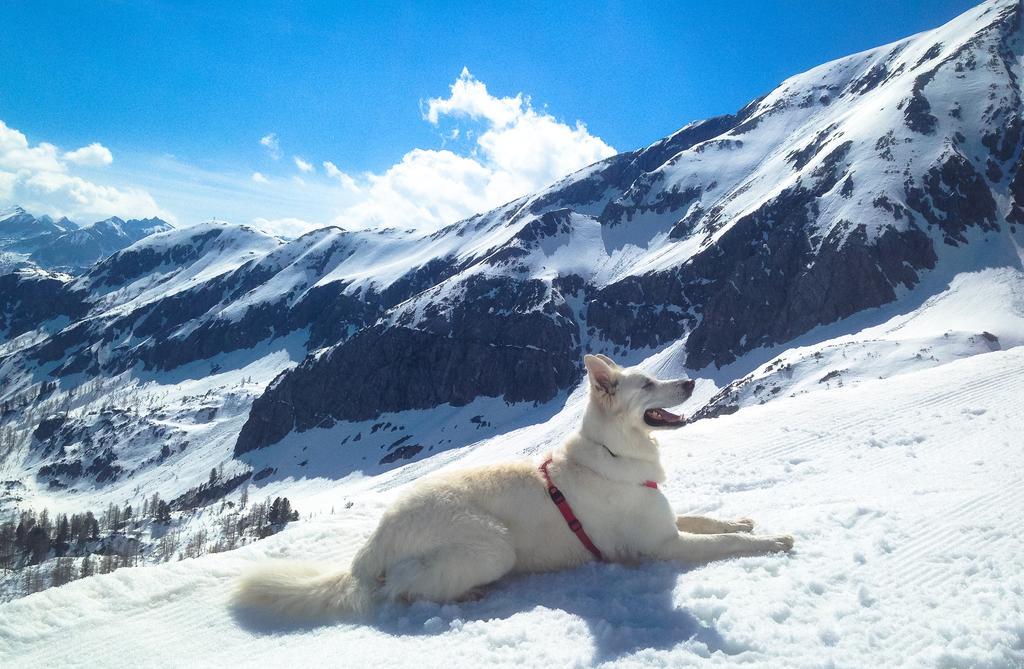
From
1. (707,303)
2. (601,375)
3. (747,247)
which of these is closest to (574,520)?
(601,375)

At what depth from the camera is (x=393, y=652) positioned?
472 cm

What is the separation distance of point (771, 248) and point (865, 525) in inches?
4834

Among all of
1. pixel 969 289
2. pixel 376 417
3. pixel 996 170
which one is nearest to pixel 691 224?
pixel 996 170

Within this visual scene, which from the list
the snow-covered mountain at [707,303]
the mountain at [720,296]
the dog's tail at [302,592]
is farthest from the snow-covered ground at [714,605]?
the mountain at [720,296]

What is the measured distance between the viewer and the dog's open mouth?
6.05 meters

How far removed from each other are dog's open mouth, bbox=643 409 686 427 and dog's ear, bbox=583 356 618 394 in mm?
474

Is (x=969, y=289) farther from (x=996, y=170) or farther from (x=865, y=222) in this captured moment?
(x=996, y=170)

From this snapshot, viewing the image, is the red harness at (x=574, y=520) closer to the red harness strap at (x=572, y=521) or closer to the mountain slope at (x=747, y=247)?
the red harness strap at (x=572, y=521)

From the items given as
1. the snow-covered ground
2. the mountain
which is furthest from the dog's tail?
the mountain

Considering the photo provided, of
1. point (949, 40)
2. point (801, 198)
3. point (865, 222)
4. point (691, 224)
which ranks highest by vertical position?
point (949, 40)

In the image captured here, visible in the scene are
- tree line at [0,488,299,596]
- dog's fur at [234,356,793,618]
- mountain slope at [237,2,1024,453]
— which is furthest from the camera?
mountain slope at [237,2,1024,453]

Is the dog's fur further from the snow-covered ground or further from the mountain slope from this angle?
the mountain slope

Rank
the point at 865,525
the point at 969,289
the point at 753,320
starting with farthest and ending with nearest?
the point at 753,320 → the point at 969,289 → the point at 865,525

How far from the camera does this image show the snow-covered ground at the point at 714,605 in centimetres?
415
